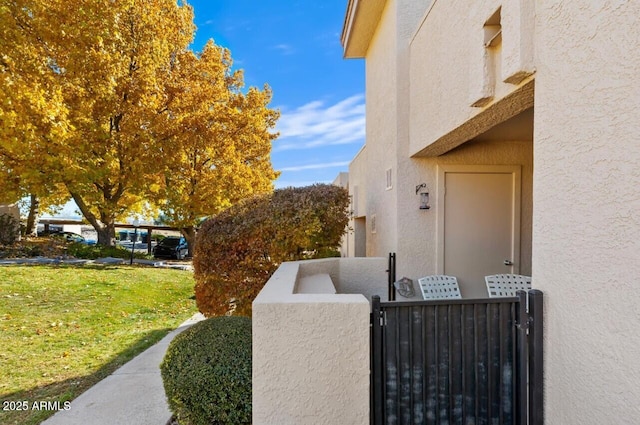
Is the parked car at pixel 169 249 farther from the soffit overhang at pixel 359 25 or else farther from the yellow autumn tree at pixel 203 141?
the soffit overhang at pixel 359 25

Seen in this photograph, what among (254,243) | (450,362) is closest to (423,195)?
(254,243)

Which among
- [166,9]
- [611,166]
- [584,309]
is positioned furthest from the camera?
[166,9]

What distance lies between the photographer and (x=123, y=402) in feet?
13.3

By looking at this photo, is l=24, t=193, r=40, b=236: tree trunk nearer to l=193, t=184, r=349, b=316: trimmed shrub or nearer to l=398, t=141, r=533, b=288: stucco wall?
l=193, t=184, r=349, b=316: trimmed shrub

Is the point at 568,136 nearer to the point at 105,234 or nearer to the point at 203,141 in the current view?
the point at 203,141

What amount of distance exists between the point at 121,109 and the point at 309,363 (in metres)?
15.0

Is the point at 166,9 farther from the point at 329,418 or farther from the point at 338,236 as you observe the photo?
the point at 329,418

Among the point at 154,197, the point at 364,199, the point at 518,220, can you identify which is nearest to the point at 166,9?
the point at 154,197

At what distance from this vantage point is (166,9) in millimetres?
15422

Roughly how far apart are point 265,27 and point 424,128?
13901 mm

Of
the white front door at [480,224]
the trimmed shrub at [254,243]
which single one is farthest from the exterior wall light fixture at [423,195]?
the trimmed shrub at [254,243]

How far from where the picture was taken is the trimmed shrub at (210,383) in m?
3.08

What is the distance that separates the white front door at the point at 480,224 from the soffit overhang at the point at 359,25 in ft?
11.2

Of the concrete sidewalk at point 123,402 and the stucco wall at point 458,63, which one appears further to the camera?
the concrete sidewalk at point 123,402
